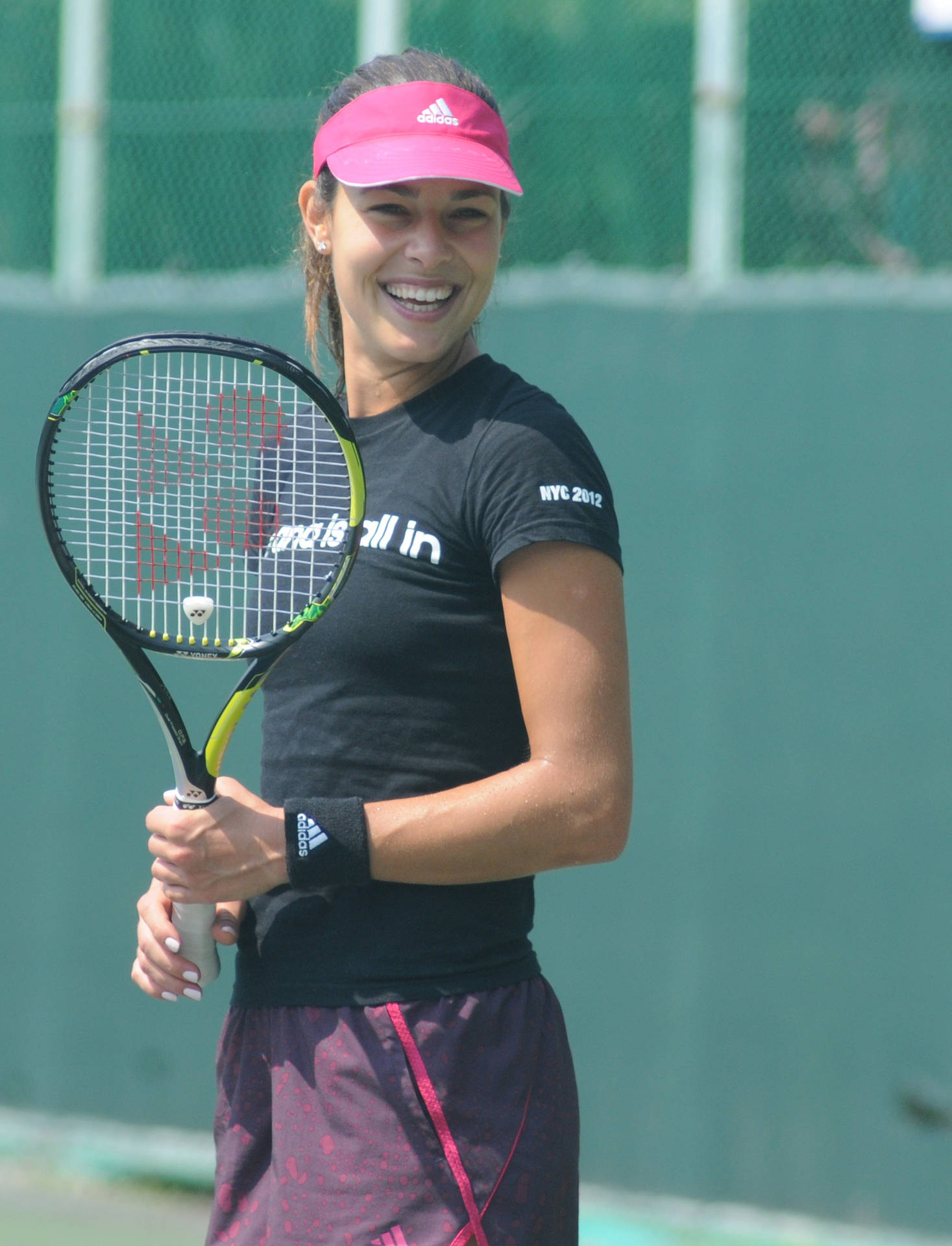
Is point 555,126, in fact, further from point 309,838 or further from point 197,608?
point 309,838

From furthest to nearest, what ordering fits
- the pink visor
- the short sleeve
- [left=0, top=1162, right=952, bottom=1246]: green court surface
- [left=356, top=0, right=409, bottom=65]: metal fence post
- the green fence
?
[left=356, top=0, right=409, bottom=65]: metal fence post < [left=0, top=1162, right=952, bottom=1246]: green court surface < the green fence < the pink visor < the short sleeve

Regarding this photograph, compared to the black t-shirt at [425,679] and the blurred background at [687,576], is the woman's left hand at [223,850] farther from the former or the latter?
the blurred background at [687,576]

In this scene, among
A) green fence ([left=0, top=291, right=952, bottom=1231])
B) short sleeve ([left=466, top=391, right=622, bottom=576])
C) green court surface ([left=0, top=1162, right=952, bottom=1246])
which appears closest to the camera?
short sleeve ([left=466, top=391, right=622, bottom=576])

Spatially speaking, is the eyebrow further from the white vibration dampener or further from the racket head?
the white vibration dampener

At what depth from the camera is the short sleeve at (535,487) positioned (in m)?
1.70

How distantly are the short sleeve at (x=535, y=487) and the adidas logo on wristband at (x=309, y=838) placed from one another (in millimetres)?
324

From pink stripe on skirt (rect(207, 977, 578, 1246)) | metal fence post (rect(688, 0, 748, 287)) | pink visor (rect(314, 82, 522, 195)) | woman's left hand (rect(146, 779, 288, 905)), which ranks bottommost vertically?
pink stripe on skirt (rect(207, 977, 578, 1246))

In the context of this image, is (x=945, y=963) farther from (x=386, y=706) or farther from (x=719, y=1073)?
(x=386, y=706)

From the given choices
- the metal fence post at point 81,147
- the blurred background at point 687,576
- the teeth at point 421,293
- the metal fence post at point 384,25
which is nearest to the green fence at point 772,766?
the blurred background at point 687,576

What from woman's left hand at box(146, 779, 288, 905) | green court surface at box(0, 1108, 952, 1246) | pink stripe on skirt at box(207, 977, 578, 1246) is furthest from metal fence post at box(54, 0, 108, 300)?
pink stripe on skirt at box(207, 977, 578, 1246)

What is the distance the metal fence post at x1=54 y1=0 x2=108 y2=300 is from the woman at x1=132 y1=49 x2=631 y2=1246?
8.16 feet

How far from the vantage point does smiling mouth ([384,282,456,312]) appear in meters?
1.89

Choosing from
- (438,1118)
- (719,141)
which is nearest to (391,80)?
(438,1118)

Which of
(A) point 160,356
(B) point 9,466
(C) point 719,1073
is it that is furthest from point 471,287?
(B) point 9,466
